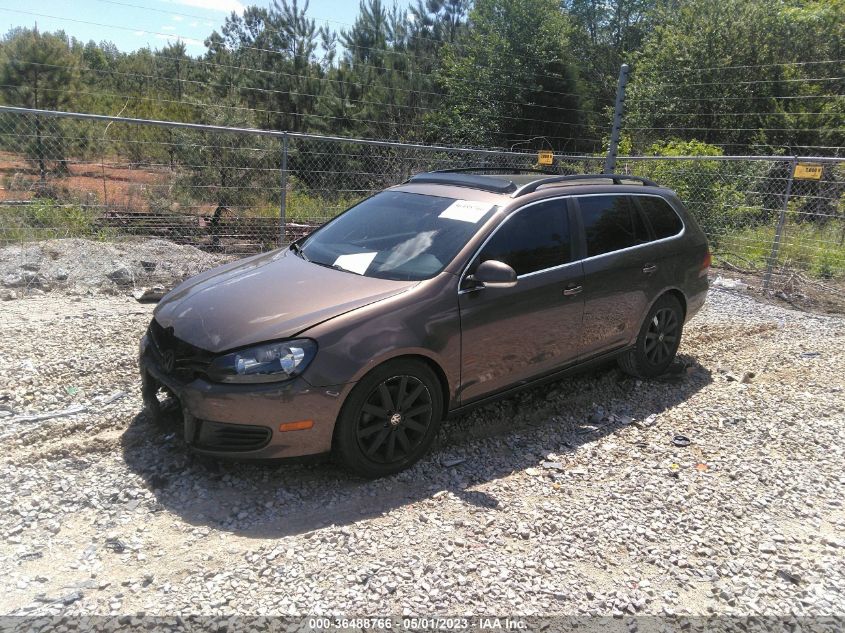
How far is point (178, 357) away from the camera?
3.59 m

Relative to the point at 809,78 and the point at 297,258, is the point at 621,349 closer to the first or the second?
the point at 297,258

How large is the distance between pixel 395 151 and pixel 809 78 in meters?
17.2

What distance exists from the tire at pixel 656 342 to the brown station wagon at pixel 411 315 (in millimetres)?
20

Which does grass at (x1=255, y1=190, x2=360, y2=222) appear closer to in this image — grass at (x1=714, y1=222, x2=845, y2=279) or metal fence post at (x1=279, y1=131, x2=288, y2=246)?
metal fence post at (x1=279, y1=131, x2=288, y2=246)

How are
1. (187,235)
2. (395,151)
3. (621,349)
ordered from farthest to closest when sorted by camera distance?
(395,151)
(187,235)
(621,349)

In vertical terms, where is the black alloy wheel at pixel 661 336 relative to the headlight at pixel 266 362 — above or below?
below

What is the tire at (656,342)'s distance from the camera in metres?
5.38

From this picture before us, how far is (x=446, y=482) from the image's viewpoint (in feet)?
12.4

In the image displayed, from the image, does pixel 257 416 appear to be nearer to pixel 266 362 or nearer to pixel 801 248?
pixel 266 362

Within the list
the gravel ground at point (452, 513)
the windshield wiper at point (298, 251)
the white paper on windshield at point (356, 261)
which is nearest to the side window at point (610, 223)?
the gravel ground at point (452, 513)

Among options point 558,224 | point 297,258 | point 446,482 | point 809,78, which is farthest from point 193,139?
point 809,78

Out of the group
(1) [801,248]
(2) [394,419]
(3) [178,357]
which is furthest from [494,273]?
(1) [801,248]

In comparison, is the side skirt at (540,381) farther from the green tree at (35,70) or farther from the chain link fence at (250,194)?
the green tree at (35,70)

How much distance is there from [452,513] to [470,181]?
249 centimetres
